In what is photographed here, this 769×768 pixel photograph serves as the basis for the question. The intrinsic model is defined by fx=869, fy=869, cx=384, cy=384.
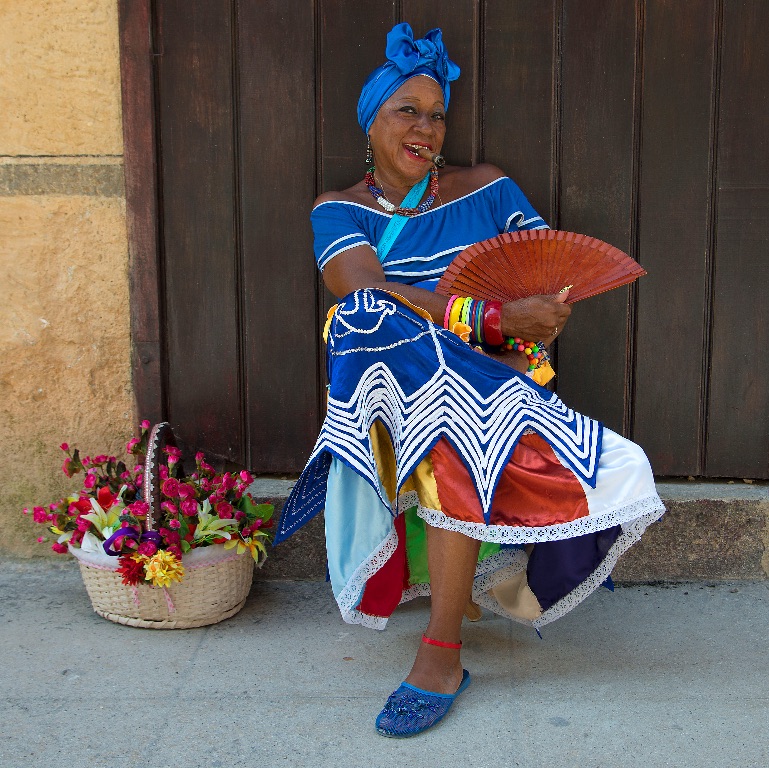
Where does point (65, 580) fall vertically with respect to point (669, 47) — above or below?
below

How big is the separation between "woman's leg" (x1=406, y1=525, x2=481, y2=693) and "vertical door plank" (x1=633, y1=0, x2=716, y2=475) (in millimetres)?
1105

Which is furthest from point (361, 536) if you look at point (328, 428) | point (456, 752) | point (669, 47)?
point (669, 47)

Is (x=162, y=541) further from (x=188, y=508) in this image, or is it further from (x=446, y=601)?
(x=446, y=601)

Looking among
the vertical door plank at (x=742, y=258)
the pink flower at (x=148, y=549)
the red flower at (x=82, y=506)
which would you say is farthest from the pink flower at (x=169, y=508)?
the vertical door plank at (x=742, y=258)

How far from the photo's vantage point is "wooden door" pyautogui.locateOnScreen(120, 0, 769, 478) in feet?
9.22

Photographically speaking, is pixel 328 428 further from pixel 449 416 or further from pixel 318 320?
pixel 318 320

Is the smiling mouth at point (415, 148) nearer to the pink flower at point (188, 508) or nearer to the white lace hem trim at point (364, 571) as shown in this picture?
the white lace hem trim at point (364, 571)

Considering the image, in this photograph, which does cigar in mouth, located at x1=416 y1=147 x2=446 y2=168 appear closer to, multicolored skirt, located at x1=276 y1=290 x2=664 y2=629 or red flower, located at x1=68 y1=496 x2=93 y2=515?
multicolored skirt, located at x1=276 y1=290 x2=664 y2=629

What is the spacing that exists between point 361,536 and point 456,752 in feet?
1.91

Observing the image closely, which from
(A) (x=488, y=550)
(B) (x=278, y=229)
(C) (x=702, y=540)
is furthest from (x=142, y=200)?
(C) (x=702, y=540)

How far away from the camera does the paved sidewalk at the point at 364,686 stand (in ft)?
6.23

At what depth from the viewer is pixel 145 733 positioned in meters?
1.97

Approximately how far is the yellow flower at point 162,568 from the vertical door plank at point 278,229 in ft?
2.33

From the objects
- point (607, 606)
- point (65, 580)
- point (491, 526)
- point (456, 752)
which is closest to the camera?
point (456, 752)
